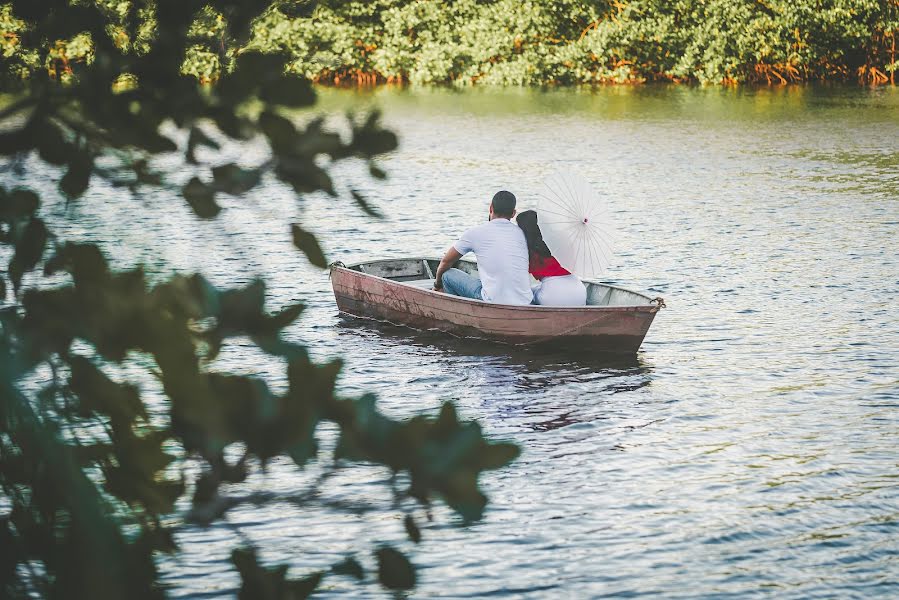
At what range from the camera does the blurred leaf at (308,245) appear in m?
2.88

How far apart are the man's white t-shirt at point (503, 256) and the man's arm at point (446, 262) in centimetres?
16

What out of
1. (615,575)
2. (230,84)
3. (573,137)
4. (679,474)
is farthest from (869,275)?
(573,137)

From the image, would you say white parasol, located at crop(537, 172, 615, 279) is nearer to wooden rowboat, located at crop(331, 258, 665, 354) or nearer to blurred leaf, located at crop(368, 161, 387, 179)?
wooden rowboat, located at crop(331, 258, 665, 354)

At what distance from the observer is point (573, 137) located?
3275 cm

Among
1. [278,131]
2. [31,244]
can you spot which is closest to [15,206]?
[31,244]

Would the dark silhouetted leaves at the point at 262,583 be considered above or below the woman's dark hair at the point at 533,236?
above

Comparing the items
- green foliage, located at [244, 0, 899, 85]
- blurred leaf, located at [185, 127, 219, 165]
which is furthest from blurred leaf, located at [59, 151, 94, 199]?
green foliage, located at [244, 0, 899, 85]

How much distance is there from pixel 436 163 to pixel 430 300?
53.4ft

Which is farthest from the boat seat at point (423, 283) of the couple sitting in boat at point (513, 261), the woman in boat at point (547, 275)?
the woman in boat at point (547, 275)

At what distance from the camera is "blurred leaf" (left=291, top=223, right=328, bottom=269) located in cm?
288

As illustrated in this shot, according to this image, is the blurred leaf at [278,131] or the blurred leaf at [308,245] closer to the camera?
the blurred leaf at [278,131]

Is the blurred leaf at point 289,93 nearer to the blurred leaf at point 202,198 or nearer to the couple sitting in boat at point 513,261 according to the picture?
the blurred leaf at point 202,198

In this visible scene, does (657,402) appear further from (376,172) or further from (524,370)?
(376,172)

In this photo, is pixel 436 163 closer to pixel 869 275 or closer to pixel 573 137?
pixel 573 137
